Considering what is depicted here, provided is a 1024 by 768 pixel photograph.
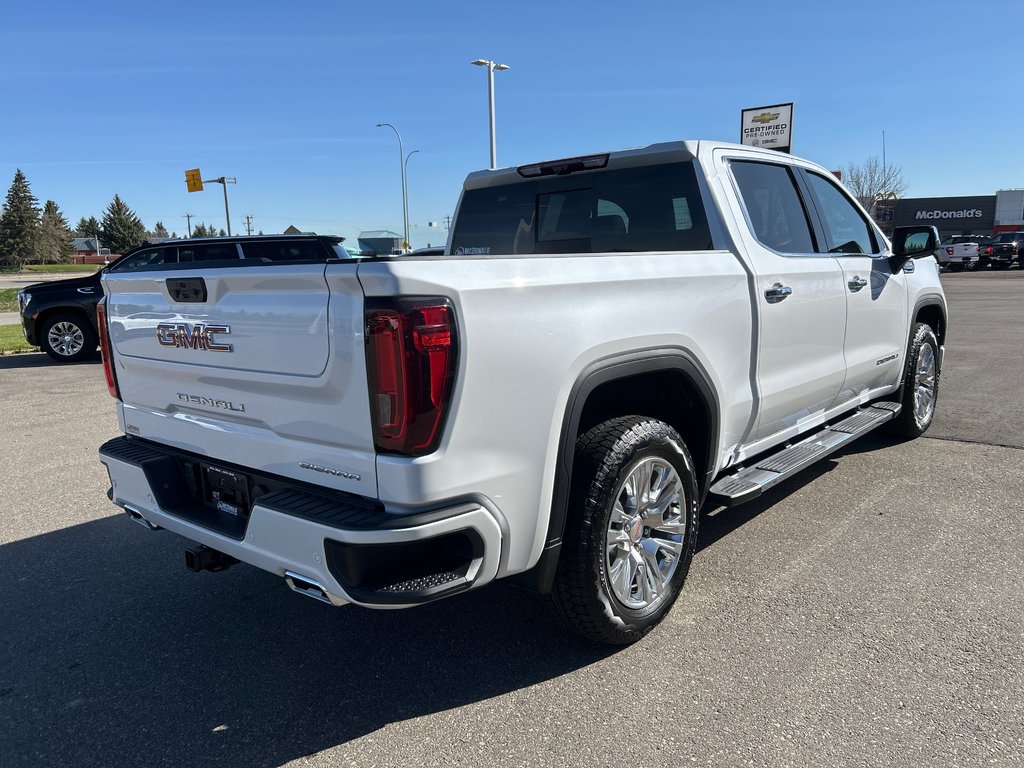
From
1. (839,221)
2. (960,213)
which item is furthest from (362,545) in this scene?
(960,213)

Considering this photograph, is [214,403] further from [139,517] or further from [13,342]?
[13,342]

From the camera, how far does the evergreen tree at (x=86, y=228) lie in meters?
136

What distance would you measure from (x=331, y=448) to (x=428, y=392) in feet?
1.36

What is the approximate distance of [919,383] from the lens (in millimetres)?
5945

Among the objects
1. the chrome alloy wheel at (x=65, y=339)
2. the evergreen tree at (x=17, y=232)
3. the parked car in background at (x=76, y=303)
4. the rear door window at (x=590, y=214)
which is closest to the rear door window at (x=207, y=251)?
the parked car in background at (x=76, y=303)

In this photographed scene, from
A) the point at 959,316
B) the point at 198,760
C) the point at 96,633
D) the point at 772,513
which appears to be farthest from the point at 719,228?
the point at 959,316

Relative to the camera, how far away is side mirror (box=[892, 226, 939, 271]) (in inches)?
201

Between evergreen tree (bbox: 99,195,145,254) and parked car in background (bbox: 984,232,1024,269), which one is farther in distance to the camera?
evergreen tree (bbox: 99,195,145,254)

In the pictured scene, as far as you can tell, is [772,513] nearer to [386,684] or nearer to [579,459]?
[579,459]

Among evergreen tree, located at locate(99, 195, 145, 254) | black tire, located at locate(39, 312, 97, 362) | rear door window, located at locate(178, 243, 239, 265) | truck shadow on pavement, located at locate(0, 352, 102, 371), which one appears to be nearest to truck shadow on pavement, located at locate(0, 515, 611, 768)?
rear door window, located at locate(178, 243, 239, 265)

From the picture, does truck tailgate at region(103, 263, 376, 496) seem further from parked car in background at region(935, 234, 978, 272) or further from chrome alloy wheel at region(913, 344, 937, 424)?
parked car in background at region(935, 234, 978, 272)

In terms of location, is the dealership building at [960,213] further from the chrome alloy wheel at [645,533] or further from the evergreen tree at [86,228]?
the evergreen tree at [86,228]

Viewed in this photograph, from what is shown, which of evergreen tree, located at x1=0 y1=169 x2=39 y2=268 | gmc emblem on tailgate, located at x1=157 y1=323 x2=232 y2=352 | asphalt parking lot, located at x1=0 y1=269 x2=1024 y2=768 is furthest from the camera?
evergreen tree, located at x1=0 y1=169 x2=39 y2=268

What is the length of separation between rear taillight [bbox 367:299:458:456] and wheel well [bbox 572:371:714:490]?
3.08 ft
